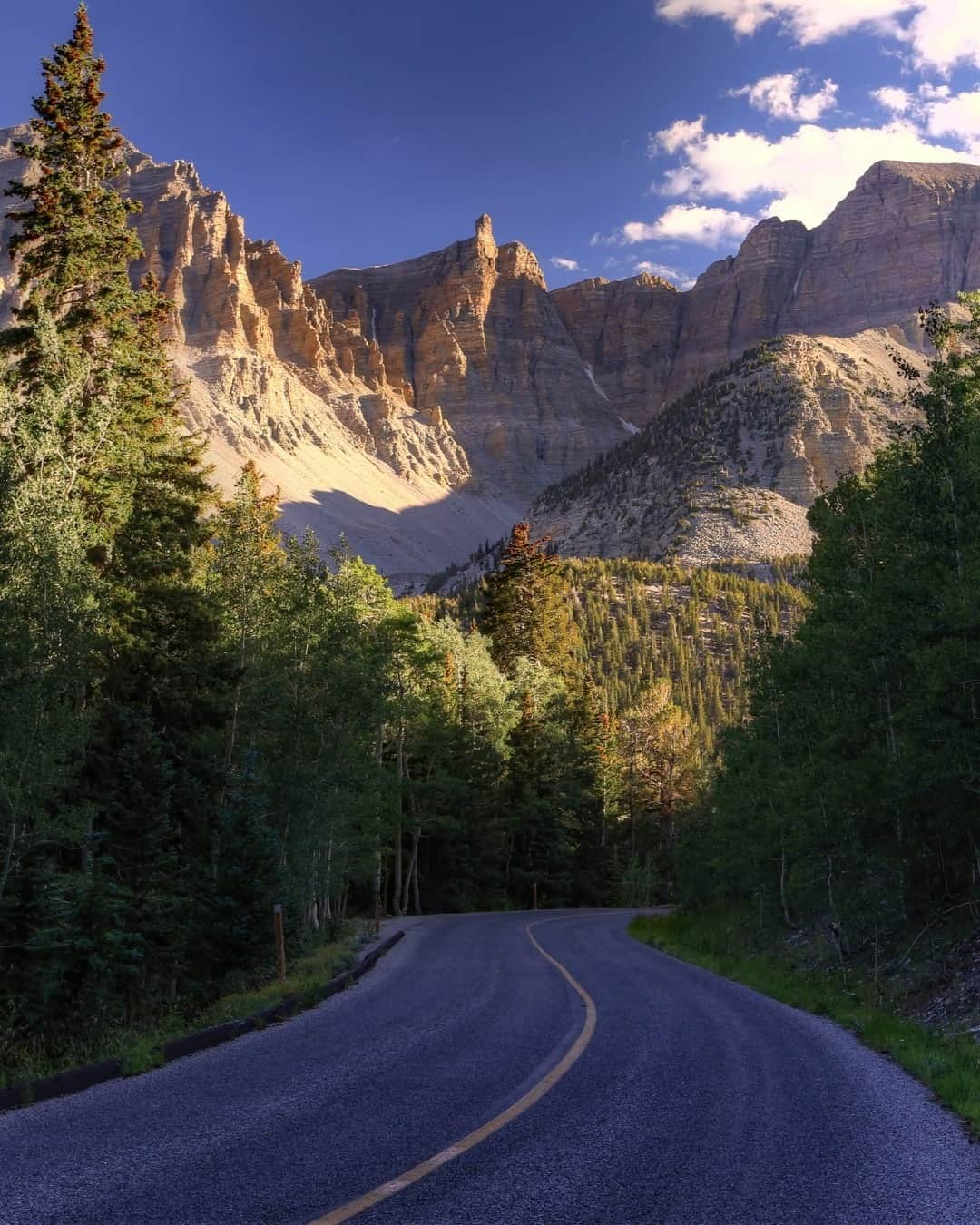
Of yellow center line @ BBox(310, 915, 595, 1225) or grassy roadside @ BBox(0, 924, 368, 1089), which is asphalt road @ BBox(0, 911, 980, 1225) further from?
grassy roadside @ BBox(0, 924, 368, 1089)

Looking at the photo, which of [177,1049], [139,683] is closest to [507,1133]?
[177,1049]

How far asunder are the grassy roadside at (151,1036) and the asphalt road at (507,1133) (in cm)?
41

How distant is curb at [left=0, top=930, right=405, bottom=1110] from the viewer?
7.95 m

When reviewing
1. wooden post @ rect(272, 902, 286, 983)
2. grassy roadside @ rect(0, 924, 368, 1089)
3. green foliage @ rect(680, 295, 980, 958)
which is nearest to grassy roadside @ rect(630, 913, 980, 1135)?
green foliage @ rect(680, 295, 980, 958)

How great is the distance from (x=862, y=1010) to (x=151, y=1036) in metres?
10.2

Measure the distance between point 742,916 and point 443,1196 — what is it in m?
32.0

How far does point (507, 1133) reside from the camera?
6633 mm

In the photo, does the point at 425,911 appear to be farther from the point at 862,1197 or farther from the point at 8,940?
the point at 862,1197

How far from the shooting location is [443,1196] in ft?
17.2

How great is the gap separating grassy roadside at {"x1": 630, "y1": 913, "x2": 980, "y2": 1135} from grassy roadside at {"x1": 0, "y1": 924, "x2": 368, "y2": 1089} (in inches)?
291

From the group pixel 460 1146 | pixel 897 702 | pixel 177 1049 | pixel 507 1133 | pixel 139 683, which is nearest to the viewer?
pixel 460 1146

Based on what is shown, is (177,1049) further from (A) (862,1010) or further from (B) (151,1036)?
(A) (862,1010)

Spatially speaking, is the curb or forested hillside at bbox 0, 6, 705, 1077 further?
→ forested hillside at bbox 0, 6, 705, 1077

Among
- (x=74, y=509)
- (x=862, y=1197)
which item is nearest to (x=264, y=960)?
(x=74, y=509)
